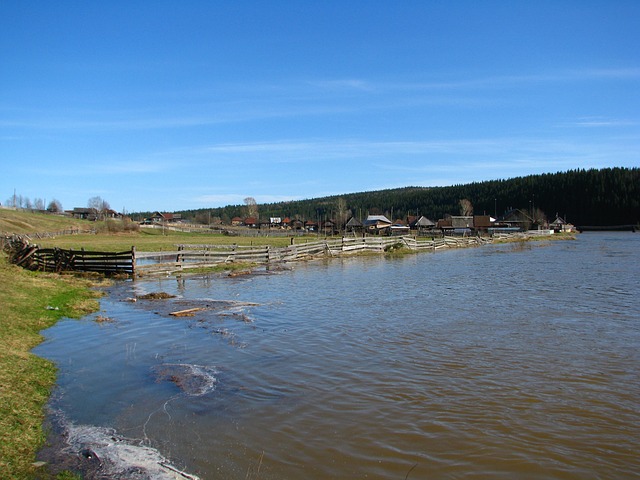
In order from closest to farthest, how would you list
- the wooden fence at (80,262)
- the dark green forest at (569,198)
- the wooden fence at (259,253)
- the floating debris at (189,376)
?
the floating debris at (189,376)
the wooden fence at (80,262)
the wooden fence at (259,253)
the dark green forest at (569,198)

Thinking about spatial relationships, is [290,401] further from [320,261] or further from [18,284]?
[320,261]

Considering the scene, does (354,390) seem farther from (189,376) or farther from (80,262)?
(80,262)

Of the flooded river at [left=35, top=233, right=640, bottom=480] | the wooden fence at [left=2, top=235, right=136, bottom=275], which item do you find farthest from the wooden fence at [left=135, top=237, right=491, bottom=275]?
the flooded river at [left=35, top=233, right=640, bottom=480]

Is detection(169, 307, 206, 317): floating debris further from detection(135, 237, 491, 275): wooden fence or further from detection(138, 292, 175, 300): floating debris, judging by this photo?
detection(135, 237, 491, 275): wooden fence

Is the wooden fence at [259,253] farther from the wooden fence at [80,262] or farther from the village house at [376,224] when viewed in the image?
the village house at [376,224]

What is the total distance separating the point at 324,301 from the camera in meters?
17.7

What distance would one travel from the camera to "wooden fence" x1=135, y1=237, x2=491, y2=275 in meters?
28.8

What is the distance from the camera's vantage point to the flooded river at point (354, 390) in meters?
5.74

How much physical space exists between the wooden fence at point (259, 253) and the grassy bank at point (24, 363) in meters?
9.23

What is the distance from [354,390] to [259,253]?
→ 26.9m

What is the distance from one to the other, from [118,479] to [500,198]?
193847 mm

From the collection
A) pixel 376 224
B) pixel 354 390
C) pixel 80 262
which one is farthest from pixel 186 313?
pixel 376 224

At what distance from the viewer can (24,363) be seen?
8.77 meters

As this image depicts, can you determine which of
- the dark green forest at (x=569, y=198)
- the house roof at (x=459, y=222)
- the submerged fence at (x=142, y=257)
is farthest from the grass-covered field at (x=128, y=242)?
the dark green forest at (x=569, y=198)
